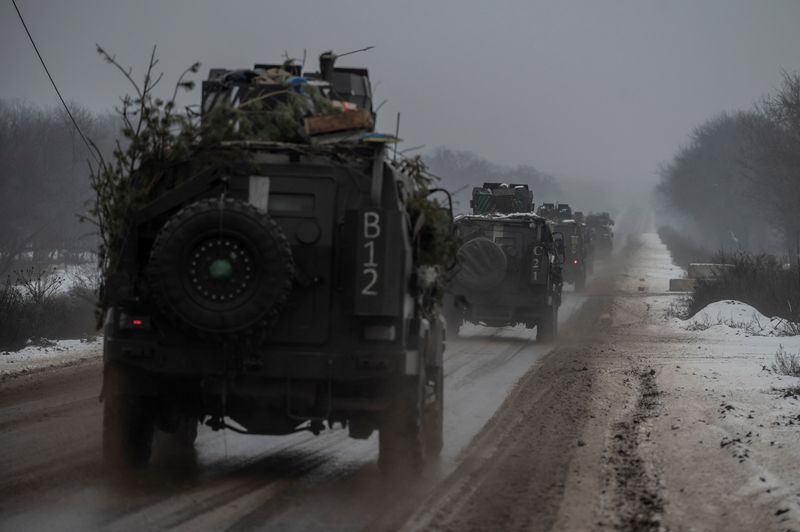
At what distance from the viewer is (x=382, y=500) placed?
26.5ft

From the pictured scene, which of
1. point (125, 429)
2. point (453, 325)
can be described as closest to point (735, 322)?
point (453, 325)

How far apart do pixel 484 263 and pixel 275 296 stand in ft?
46.5

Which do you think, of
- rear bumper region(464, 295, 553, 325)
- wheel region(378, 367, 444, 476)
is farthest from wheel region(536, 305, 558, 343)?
wheel region(378, 367, 444, 476)

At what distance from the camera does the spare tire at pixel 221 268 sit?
7.71 metres

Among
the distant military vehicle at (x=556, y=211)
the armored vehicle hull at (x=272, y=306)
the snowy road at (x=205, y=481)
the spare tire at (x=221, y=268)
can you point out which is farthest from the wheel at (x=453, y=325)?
the distant military vehicle at (x=556, y=211)

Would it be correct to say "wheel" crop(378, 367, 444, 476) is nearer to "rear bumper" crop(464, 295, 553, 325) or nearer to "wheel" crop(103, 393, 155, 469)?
"wheel" crop(103, 393, 155, 469)

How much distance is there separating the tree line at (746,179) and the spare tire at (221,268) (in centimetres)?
3013

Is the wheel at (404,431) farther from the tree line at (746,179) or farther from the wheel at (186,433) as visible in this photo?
the tree line at (746,179)

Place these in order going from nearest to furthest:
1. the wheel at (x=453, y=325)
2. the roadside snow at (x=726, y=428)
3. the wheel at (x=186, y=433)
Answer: the roadside snow at (x=726, y=428), the wheel at (x=186, y=433), the wheel at (x=453, y=325)

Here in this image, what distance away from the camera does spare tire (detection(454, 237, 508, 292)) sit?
21594mm

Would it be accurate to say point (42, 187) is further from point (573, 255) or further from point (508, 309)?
point (508, 309)

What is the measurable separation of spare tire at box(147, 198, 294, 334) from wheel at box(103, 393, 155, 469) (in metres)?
0.96

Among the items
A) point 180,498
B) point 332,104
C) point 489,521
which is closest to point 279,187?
point 332,104

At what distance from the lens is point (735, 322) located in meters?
25.0
